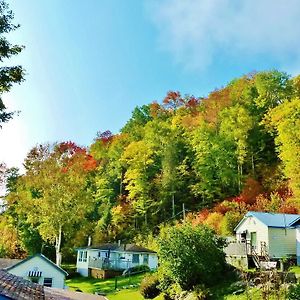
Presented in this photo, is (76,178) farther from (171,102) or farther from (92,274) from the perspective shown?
(171,102)

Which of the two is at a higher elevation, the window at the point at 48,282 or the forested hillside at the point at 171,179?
the forested hillside at the point at 171,179

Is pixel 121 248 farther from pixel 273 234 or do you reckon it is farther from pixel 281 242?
pixel 281 242

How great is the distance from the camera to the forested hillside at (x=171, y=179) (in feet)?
139

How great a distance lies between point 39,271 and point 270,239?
59.7ft

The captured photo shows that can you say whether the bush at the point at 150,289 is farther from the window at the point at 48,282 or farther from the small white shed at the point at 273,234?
the window at the point at 48,282

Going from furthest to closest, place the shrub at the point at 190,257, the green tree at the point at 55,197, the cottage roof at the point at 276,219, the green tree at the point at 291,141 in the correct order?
the green tree at the point at 55,197 < the green tree at the point at 291,141 < the cottage roof at the point at 276,219 < the shrub at the point at 190,257

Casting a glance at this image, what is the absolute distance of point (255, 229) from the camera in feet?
104

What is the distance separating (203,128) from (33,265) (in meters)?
27.3

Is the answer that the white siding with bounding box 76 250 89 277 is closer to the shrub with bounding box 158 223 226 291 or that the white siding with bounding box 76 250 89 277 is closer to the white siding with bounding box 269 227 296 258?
the shrub with bounding box 158 223 226 291

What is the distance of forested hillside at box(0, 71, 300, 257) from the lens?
42312 mm

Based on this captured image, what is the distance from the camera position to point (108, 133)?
7175 cm

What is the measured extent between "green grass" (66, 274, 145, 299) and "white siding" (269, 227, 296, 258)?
39.9 ft

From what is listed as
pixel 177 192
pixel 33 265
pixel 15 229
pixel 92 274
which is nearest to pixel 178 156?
pixel 177 192

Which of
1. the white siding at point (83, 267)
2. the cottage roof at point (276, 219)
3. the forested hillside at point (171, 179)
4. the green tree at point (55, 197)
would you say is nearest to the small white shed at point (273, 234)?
the cottage roof at point (276, 219)
